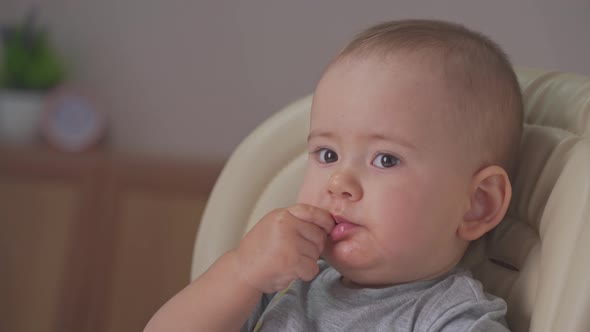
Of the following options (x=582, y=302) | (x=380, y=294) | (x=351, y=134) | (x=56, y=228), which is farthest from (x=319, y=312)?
(x=56, y=228)

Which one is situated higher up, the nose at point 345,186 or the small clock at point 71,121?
the nose at point 345,186

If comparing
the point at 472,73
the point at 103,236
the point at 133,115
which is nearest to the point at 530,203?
the point at 472,73

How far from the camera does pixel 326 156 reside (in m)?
0.89

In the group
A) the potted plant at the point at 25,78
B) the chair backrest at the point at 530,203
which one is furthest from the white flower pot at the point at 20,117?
the chair backrest at the point at 530,203

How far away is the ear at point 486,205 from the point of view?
0.86 metres

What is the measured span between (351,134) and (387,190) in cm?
7

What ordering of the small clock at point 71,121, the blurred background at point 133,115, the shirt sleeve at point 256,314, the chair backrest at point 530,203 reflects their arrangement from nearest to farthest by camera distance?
the chair backrest at point 530,203, the shirt sleeve at point 256,314, the blurred background at point 133,115, the small clock at point 71,121

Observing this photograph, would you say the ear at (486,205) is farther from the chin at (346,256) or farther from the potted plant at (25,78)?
the potted plant at (25,78)

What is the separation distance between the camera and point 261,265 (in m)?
0.83

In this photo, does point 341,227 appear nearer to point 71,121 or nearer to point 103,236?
point 103,236

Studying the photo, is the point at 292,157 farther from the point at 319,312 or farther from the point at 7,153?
the point at 7,153

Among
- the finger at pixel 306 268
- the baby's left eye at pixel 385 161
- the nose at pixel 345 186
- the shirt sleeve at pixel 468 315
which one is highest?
the baby's left eye at pixel 385 161

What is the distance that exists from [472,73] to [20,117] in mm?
1912

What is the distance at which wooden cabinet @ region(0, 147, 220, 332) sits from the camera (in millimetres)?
2248
